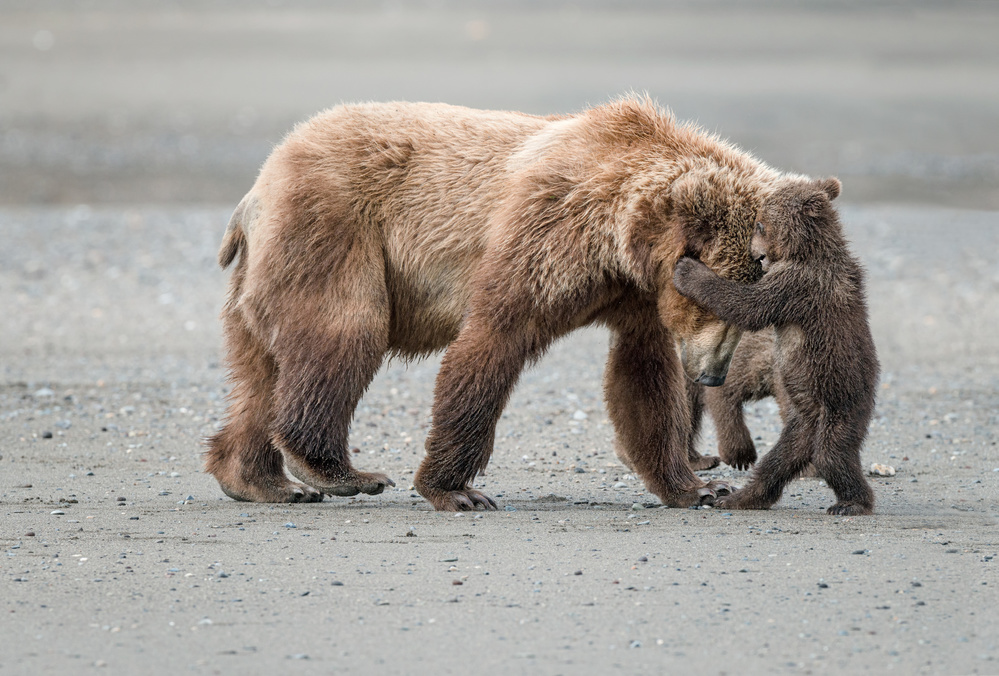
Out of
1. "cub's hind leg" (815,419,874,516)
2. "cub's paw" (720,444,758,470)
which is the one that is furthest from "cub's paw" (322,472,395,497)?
"cub's paw" (720,444,758,470)

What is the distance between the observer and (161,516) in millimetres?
6801

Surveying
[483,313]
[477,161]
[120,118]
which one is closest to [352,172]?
[477,161]

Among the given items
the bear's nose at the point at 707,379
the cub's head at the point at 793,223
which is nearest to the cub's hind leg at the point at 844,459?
the bear's nose at the point at 707,379

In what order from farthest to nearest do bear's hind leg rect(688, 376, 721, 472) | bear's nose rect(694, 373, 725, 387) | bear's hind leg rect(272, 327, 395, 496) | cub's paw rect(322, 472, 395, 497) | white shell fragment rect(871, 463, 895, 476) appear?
bear's hind leg rect(688, 376, 721, 472) → white shell fragment rect(871, 463, 895, 476) → cub's paw rect(322, 472, 395, 497) → bear's hind leg rect(272, 327, 395, 496) → bear's nose rect(694, 373, 725, 387)

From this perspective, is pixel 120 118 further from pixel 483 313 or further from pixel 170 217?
pixel 483 313

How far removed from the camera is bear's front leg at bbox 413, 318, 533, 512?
21.2 feet

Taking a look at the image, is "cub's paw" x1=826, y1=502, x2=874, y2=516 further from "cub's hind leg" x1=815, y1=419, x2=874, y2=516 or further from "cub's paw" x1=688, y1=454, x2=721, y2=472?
"cub's paw" x1=688, y1=454, x2=721, y2=472

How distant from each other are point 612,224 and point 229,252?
2.22 m

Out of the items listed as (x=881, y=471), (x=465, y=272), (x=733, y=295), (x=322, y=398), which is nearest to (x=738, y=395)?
(x=881, y=471)

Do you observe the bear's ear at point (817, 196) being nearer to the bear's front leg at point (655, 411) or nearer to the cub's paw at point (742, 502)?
the bear's front leg at point (655, 411)

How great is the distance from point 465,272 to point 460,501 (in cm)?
118

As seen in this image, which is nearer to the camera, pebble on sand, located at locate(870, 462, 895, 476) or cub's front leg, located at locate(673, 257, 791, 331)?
cub's front leg, located at locate(673, 257, 791, 331)

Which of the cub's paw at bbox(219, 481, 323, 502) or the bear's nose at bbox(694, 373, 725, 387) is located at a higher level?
the bear's nose at bbox(694, 373, 725, 387)

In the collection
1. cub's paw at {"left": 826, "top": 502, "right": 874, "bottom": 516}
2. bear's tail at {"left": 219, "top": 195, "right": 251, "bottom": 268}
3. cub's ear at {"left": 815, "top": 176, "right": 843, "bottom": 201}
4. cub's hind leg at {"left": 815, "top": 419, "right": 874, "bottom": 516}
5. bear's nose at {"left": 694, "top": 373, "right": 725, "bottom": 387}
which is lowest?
cub's paw at {"left": 826, "top": 502, "right": 874, "bottom": 516}
